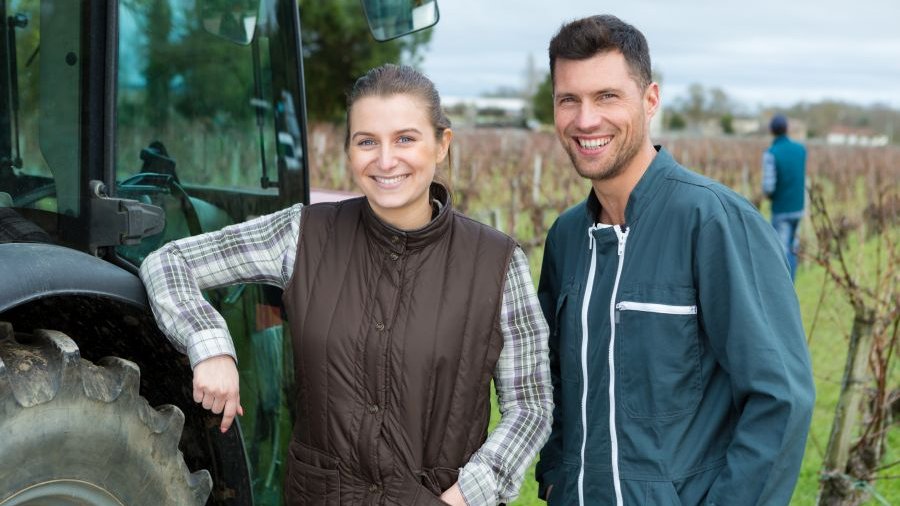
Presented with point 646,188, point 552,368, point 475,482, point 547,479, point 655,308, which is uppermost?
point 646,188

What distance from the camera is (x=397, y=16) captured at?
3.01 m

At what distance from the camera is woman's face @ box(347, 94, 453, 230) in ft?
7.03

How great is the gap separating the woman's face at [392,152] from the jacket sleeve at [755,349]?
0.63 metres

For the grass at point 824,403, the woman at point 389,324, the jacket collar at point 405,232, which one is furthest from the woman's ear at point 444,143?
the grass at point 824,403

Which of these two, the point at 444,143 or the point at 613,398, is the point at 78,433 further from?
the point at 613,398

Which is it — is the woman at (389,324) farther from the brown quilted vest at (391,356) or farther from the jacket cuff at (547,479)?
the jacket cuff at (547,479)

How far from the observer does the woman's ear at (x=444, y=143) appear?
2.25 meters

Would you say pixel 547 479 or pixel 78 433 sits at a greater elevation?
pixel 78 433

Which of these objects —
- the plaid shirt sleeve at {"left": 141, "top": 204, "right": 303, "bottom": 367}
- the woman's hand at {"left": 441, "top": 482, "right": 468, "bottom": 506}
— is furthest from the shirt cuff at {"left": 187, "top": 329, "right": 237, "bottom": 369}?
the woman's hand at {"left": 441, "top": 482, "right": 468, "bottom": 506}

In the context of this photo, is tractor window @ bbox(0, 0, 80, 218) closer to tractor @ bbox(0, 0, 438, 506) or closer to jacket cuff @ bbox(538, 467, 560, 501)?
tractor @ bbox(0, 0, 438, 506)

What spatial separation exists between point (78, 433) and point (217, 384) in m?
0.28

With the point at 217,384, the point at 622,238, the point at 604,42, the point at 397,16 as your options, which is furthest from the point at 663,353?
the point at 397,16

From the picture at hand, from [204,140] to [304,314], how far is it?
841mm

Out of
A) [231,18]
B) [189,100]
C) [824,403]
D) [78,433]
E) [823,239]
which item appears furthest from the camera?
[824,403]
